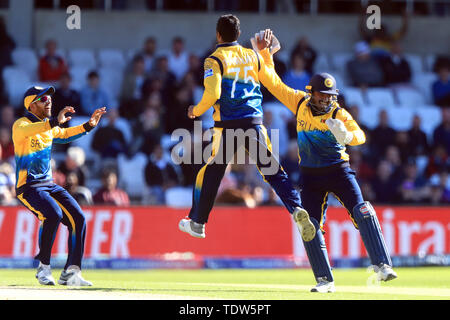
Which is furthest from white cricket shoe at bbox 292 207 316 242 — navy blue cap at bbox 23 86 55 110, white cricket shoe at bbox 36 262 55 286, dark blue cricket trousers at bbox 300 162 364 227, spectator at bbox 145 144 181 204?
spectator at bbox 145 144 181 204

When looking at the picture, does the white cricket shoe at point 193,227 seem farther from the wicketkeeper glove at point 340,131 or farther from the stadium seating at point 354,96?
the stadium seating at point 354,96

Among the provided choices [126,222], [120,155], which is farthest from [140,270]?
[120,155]

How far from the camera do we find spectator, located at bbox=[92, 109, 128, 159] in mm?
18144

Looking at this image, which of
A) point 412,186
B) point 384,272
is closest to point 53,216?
point 384,272

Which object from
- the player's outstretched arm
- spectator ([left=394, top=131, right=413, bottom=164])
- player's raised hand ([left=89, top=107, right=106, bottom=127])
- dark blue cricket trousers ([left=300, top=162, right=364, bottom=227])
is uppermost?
the player's outstretched arm

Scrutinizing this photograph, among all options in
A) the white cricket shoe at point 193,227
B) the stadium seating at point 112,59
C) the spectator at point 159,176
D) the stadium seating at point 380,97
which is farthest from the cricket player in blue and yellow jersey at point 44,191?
the stadium seating at point 380,97

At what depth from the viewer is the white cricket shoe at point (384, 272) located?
9711 mm

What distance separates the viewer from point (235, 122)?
9.83m

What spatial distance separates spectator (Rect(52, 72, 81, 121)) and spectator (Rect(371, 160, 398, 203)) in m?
6.33

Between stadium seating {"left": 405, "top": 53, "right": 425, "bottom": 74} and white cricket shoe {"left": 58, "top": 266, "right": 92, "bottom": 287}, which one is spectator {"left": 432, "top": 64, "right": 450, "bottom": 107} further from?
white cricket shoe {"left": 58, "top": 266, "right": 92, "bottom": 287}

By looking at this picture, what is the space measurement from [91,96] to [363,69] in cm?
672

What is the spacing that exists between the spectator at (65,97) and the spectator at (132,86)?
1.12m

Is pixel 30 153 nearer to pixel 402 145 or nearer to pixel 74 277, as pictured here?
pixel 74 277

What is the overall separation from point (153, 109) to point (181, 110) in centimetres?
60
